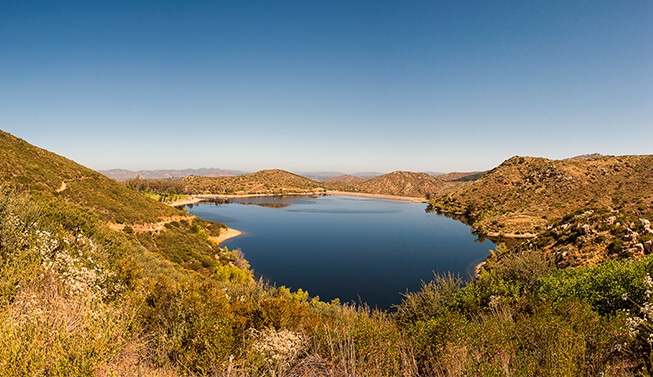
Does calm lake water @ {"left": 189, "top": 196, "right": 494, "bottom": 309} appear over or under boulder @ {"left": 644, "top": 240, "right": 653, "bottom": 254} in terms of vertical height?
under

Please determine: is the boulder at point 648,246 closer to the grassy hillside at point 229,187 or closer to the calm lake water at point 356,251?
the calm lake water at point 356,251

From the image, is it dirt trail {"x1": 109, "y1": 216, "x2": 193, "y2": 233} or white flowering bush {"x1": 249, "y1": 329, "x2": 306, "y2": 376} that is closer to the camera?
white flowering bush {"x1": 249, "y1": 329, "x2": 306, "y2": 376}

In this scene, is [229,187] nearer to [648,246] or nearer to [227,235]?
[227,235]

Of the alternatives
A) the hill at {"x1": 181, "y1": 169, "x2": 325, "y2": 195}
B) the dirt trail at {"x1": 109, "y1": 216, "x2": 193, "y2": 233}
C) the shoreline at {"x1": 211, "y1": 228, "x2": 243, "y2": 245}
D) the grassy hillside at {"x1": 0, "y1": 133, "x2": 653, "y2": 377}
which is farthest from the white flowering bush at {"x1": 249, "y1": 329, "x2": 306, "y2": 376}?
the hill at {"x1": 181, "y1": 169, "x2": 325, "y2": 195}

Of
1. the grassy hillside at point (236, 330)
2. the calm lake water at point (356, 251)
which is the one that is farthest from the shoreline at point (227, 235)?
Answer: the grassy hillside at point (236, 330)

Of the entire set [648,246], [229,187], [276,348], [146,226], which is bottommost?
[146,226]

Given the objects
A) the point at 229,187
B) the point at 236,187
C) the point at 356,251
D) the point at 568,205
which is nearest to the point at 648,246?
the point at 356,251

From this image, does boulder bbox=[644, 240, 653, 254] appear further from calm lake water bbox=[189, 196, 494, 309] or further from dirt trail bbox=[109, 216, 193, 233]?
dirt trail bbox=[109, 216, 193, 233]

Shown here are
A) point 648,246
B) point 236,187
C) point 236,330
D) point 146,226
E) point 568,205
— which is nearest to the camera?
point 236,330
